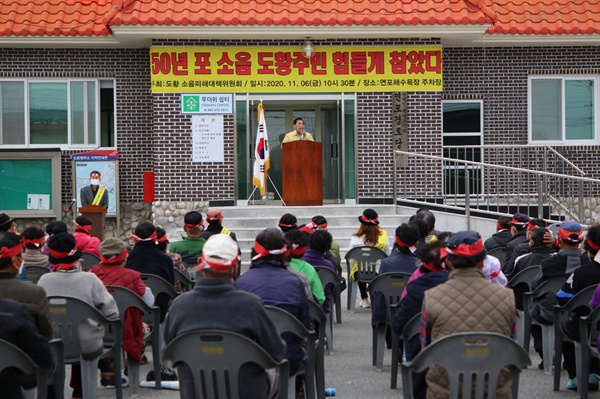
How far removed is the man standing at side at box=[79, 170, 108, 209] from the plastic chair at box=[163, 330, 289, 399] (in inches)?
607

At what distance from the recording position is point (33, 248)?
1055 centimetres

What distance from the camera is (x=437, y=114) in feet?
69.6

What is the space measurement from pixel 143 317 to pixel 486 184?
12751 millimetres

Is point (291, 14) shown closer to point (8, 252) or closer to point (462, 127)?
point (462, 127)

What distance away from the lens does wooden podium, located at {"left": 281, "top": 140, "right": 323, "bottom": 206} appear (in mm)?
20422

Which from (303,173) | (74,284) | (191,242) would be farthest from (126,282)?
(303,173)

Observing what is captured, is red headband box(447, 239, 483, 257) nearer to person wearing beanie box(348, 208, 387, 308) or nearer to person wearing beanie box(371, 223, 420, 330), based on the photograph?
person wearing beanie box(371, 223, 420, 330)

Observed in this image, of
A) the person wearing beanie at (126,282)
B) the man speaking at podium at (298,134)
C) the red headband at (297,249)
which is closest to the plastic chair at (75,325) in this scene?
the person wearing beanie at (126,282)

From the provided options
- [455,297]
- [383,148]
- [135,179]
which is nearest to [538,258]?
[455,297]

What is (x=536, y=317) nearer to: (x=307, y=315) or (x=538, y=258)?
(x=538, y=258)

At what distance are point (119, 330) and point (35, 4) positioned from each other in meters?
15.3

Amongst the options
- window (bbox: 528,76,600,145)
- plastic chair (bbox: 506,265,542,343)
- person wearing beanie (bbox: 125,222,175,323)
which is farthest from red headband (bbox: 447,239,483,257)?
window (bbox: 528,76,600,145)

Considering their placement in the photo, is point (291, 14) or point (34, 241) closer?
point (34, 241)

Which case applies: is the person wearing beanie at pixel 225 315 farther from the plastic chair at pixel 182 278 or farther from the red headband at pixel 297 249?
the plastic chair at pixel 182 278
